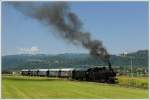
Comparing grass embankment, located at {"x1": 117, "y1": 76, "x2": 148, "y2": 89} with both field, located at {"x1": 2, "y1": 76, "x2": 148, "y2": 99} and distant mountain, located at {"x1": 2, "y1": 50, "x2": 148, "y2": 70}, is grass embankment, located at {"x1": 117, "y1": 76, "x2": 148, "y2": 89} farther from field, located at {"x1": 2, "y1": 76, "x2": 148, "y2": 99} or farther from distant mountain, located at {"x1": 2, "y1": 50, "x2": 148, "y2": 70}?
distant mountain, located at {"x1": 2, "y1": 50, "x2": 148, "y2": 70}

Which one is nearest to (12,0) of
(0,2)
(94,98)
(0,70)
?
(0,2)

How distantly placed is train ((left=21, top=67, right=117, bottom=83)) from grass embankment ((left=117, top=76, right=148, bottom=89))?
0.19 metres

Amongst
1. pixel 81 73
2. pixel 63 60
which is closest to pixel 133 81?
pixel 81 73

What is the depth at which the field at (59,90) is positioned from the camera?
14.0 m

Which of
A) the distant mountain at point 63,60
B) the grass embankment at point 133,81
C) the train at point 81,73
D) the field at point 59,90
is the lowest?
the field at point 59,90

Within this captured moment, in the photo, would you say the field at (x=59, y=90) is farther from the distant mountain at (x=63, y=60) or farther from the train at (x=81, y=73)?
the distant mountain at (x=63, y=60)

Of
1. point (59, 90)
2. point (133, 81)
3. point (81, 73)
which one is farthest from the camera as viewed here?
point (81, 73)

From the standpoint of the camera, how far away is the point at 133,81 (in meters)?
14.6

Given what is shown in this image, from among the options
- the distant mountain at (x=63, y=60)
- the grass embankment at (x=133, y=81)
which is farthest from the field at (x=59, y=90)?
the distant mountain at (x=63, y=60)

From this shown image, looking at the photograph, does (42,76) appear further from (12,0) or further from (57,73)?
(12,0)

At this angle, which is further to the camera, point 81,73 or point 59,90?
point 81,73

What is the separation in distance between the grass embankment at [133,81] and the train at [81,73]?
0.19 metres

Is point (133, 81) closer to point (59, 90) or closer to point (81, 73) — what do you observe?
point (81, 73)

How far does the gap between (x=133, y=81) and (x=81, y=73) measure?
1174 millimetres
